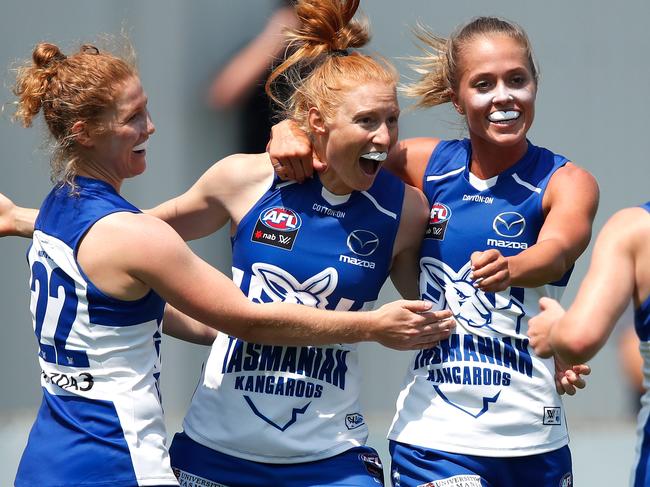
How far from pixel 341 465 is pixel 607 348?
3.03 metres

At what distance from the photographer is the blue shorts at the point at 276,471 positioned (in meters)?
2.96

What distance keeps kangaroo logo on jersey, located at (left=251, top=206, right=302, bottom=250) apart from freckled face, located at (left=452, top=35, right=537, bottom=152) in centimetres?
56

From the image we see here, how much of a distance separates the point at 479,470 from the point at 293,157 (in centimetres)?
95

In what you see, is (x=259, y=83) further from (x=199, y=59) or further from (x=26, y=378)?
(x=26, y=378)

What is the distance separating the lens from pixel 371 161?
306 cm

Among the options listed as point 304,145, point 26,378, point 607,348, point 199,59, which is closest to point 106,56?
point 304,145

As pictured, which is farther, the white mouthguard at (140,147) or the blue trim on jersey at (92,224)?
the white mouthguard at (140,147)

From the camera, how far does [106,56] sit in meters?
2.84

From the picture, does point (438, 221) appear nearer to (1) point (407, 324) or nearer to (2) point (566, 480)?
(1) point (407, 324)

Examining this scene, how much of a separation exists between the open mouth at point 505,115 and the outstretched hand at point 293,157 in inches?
18.6

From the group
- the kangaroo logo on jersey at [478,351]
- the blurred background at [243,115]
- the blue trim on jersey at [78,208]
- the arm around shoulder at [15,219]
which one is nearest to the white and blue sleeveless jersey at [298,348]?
the kangaroo logo on jersey at [478,351]

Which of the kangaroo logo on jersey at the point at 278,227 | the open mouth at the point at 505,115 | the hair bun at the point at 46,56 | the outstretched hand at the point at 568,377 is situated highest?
the open mouth at the point at 505,115

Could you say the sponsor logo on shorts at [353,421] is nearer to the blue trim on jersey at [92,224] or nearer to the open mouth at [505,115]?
the blue trim on jersey at [92,224]

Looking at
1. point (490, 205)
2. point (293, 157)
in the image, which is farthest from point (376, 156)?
point (490, 205)
